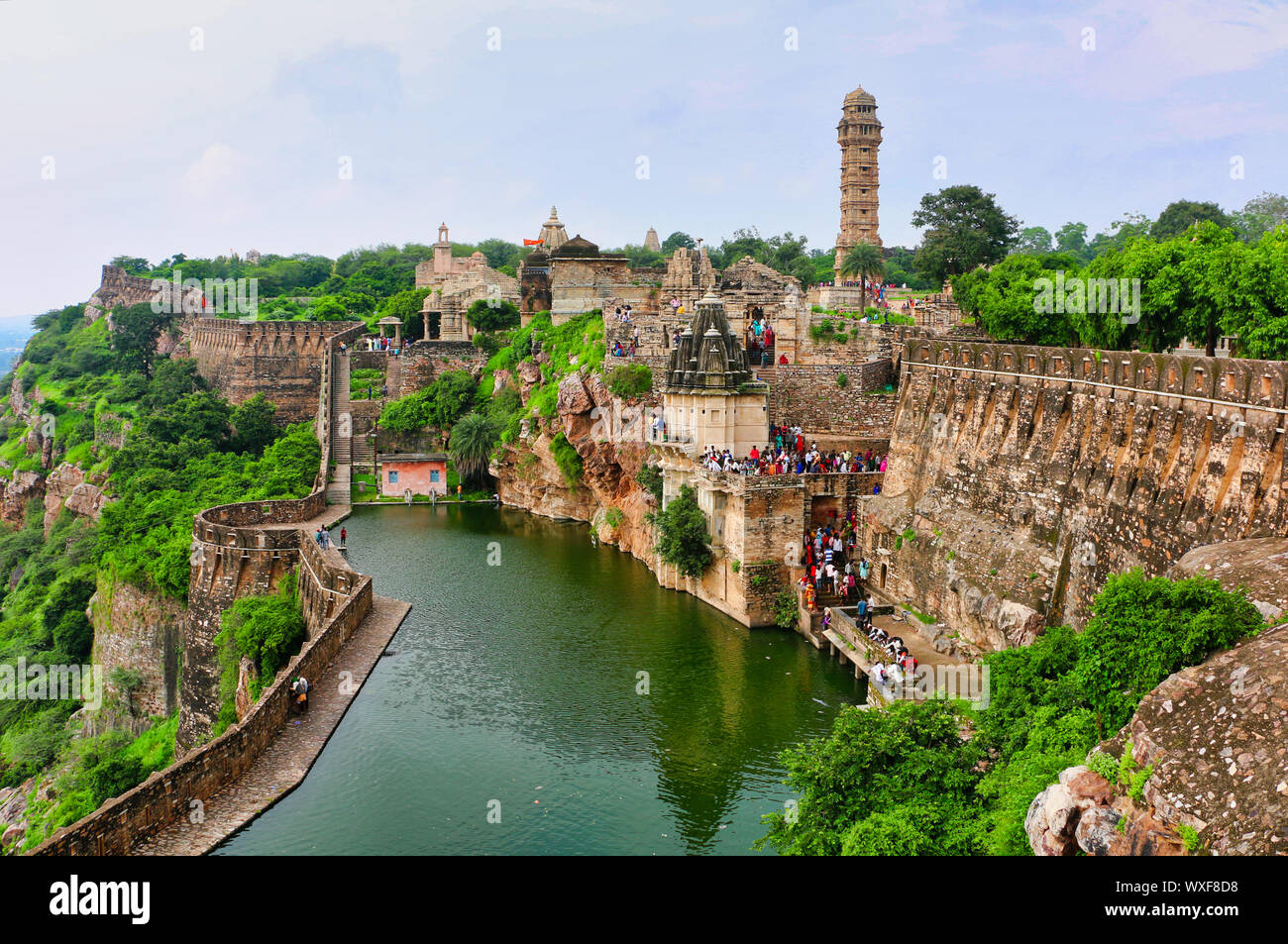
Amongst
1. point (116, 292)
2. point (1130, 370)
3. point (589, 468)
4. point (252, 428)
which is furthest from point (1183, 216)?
point (116, 292)

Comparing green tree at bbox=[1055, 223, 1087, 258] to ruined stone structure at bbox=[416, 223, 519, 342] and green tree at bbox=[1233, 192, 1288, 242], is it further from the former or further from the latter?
ruined stone structure at bbox=[416, 223, 519, 342]

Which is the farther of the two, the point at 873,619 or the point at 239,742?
the point at 873,619

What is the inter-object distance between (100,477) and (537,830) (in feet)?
130

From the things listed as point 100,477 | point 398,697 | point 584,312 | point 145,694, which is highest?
point 584,312

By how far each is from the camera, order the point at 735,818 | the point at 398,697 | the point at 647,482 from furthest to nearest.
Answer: the point at 647,482
the point at 398,697
the point at 735,818

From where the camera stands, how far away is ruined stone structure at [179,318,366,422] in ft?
219

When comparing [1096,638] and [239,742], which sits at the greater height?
[1096,638]

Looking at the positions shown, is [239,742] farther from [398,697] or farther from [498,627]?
[498,627]

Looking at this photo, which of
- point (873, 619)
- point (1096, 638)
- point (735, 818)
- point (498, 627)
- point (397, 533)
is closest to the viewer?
point (1096, 638)

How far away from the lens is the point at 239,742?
19.1 metres

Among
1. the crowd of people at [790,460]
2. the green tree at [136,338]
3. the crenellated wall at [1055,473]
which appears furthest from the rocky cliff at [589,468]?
the green tree at [136,338]

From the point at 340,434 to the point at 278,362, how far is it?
12.1 m

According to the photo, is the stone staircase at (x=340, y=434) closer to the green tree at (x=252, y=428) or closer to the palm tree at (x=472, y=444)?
the green tree at (x=252, y=428)

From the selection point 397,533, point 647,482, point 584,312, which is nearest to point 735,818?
point 647,482
